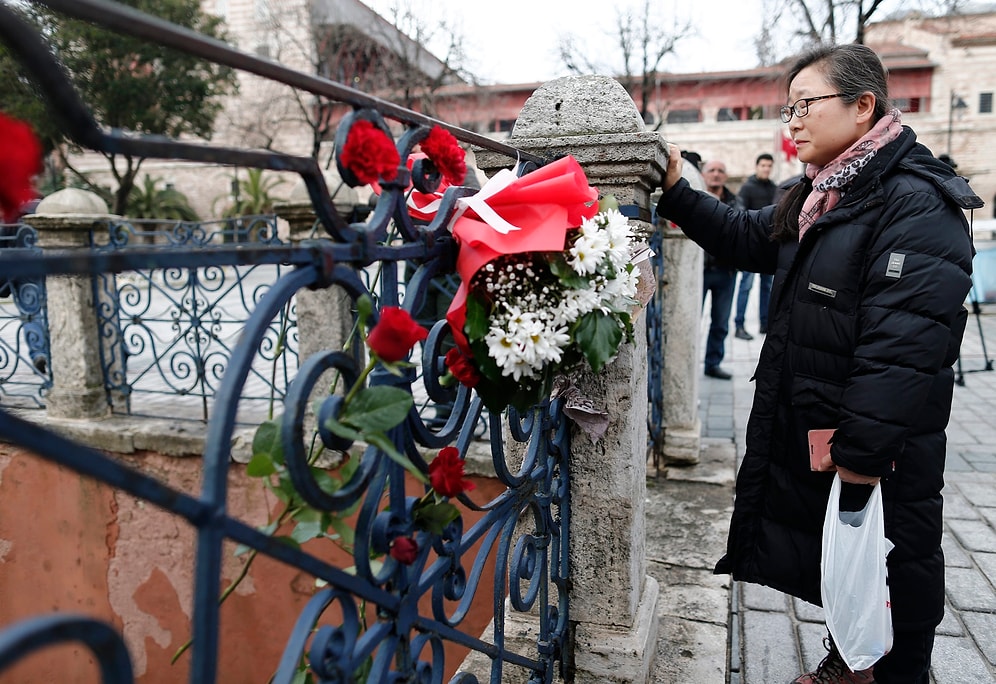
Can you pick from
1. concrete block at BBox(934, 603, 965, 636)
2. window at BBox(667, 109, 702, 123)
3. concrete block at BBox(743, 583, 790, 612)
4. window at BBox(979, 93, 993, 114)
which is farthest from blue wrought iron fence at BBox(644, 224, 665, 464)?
window at BBox(667, 109, 702, 123)

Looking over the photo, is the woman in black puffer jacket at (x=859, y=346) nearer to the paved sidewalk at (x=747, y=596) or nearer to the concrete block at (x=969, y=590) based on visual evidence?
the paved sidewalk at (x=747, y=596)

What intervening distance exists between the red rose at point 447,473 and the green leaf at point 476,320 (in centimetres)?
25

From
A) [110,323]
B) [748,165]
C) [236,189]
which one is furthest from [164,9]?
[748,165]

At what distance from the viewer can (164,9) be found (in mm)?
20250

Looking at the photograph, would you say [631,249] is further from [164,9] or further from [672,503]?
[164,9]

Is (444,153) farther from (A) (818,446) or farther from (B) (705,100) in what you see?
(B) (705,100)

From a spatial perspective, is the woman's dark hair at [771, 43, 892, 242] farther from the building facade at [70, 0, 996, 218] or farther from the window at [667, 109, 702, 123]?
the window at [667, 109, 702, 123]

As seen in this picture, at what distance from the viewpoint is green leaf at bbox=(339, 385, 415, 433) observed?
3.43 feet

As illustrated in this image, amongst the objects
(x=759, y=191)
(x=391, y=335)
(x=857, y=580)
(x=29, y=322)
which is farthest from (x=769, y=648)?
(x=759, y=191)

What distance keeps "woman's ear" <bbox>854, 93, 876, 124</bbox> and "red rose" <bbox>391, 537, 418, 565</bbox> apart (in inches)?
69.9

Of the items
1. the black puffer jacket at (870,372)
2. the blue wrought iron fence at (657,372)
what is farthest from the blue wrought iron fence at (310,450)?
the blue wrought iron fence at (657,372)

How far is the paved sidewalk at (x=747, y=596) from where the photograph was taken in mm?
2543

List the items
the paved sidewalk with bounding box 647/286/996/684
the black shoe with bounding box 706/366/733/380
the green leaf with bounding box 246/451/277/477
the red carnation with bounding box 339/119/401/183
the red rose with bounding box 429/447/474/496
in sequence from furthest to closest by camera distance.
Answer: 1. the black shoe with bounding box 706/366/733/380
2. the paved sidewalk with bounding box 647/286/996/684
3. the red rose with bounding box 429/447/474/496
4. the red carnation with bounding box 339/119/401/183
5. the green leaf with bounding box 246/451/277/477

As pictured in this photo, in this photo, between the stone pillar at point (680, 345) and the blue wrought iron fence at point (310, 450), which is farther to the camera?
the stone pillar at point (680, 345)
